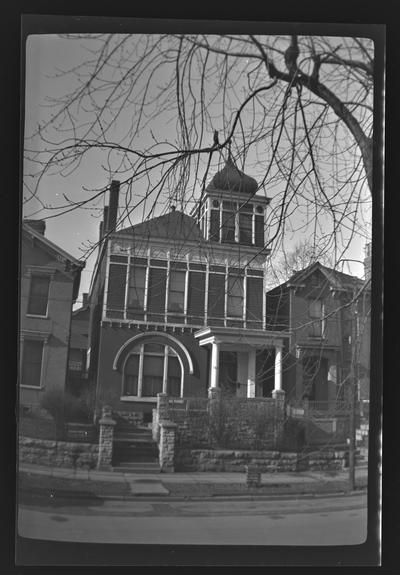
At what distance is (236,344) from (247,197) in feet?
2.30

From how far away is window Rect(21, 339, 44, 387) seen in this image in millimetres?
2869

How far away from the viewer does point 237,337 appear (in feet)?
9.62

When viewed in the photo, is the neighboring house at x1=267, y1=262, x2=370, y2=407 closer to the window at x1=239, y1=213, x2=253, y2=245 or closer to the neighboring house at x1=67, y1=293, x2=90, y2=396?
the window at x1=239, y1=213, x2=253, y2=245

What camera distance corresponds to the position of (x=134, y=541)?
2859 millimetres

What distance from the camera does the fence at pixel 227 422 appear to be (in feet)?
9.53

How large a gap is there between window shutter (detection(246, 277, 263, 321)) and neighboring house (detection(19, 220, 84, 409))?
81cm

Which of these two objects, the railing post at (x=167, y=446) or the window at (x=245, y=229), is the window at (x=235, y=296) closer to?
the window at (x=245, y=229)

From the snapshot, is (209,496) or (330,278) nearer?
(209,496)

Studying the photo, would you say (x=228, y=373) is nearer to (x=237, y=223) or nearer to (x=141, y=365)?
(x=141, y=365)

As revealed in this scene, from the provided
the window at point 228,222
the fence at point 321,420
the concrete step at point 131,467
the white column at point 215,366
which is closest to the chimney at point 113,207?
the window at point 228,222

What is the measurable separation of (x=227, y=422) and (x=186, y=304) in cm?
59

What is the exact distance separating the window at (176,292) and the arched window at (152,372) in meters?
0.20

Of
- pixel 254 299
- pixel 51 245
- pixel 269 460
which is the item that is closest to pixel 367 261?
pixel 254 299
